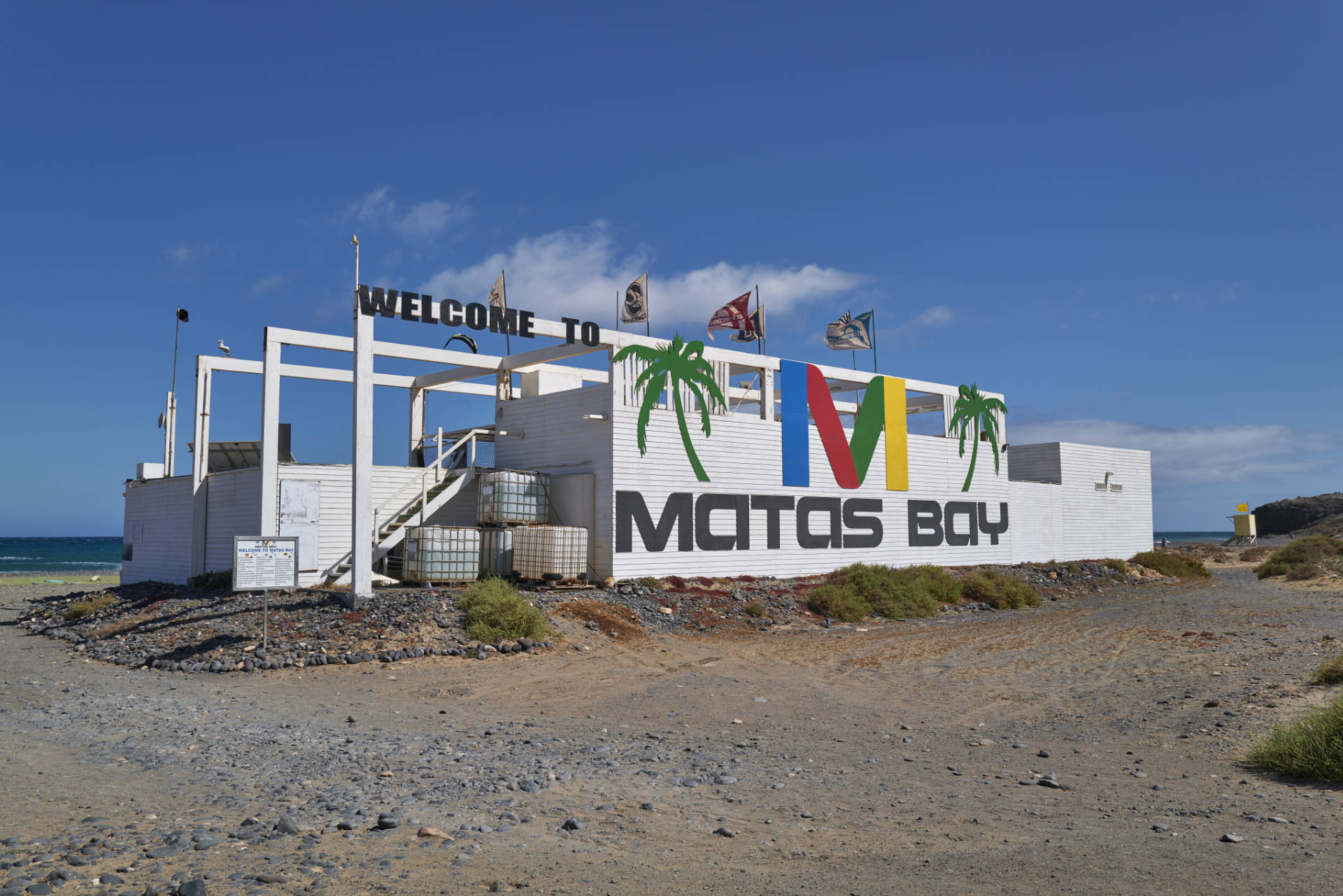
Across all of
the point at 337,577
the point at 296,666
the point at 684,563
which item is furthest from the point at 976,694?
the point at 337,577

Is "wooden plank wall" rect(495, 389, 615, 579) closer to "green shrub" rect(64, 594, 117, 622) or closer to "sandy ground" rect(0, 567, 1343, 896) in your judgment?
"sandy ground" rect(0, 567, 1343, 896)

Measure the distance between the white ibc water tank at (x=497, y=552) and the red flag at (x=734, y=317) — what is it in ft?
28.7

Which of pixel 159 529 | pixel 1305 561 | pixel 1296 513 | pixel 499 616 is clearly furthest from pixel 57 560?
pixel 1296 513

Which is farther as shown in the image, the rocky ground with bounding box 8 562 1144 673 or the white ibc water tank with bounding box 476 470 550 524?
the white ibc water tank with bounding box 476 470 550 524

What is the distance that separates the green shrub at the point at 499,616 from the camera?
1564 centimetres

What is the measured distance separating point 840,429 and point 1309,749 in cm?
1986

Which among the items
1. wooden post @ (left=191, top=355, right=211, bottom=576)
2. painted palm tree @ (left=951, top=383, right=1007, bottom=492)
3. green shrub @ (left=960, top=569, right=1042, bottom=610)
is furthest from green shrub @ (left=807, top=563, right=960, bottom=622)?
wooden post @ (left=191, top=355, right=211, bottom=576)

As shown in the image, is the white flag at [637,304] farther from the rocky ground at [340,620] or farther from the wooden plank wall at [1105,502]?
the wooden plank wall at [1105,502]

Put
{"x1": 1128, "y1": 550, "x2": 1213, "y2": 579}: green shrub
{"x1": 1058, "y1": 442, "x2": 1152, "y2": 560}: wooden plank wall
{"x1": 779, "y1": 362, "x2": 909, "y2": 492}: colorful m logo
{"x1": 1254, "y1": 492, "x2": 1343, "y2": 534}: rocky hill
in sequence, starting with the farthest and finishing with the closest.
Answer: {"x1": 1254, "y1": 492, "x2": 1343, "y2": 534}: rocky hill, {"x1": 1128, "y1": 550, "x2": 1213, "y2": 579}: green shrub, {"x1": 1058, "y1": 442, "x2": 1152, "y2": 560}: wooden plank wall, {"x1": 779, "y1": 362, "x2": 909, "y2": 492}: colorful m logo

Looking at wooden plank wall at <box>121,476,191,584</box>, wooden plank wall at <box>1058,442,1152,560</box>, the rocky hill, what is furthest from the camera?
the rocky hill

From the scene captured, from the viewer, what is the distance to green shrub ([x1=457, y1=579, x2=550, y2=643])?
15641mm

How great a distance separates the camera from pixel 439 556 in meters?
20.5

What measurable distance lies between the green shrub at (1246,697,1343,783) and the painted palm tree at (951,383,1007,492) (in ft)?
77.5

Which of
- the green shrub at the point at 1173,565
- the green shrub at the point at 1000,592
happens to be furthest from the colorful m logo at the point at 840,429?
the green shrub at the point at 1173,565
